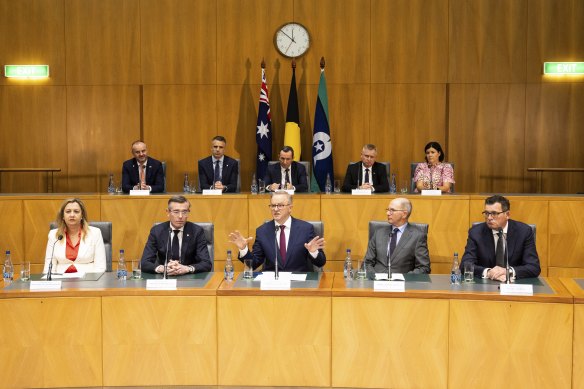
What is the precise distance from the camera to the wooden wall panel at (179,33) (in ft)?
31.1

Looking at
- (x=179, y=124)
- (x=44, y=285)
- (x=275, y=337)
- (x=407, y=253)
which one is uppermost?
(x=179, y=124)

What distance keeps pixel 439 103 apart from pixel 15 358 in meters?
6.49

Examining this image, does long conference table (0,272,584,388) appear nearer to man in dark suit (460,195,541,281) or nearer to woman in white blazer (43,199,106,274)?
man in dark suit (460,195,541,281)

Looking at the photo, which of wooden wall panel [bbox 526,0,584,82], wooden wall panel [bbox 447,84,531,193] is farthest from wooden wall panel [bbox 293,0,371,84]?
wooden wall panel [bbox 526,0,584,82]

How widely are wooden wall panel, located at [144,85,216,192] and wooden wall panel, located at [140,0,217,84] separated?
34 cm

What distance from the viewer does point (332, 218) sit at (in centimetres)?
719

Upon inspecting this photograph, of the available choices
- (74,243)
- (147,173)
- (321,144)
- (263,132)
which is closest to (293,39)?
(263,132)

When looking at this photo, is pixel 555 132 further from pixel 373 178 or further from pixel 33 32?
pixel 33 32

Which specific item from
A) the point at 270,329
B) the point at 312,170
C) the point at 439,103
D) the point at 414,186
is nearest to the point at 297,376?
the point at 270,329

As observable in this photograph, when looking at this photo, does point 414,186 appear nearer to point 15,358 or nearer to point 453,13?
point 453,13

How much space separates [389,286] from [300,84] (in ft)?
17.9

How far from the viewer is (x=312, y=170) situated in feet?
30.4

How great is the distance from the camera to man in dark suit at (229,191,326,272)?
5.34 meters

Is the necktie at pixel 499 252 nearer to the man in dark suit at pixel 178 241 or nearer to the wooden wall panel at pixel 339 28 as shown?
the man in dark suit at pixel 178 241
